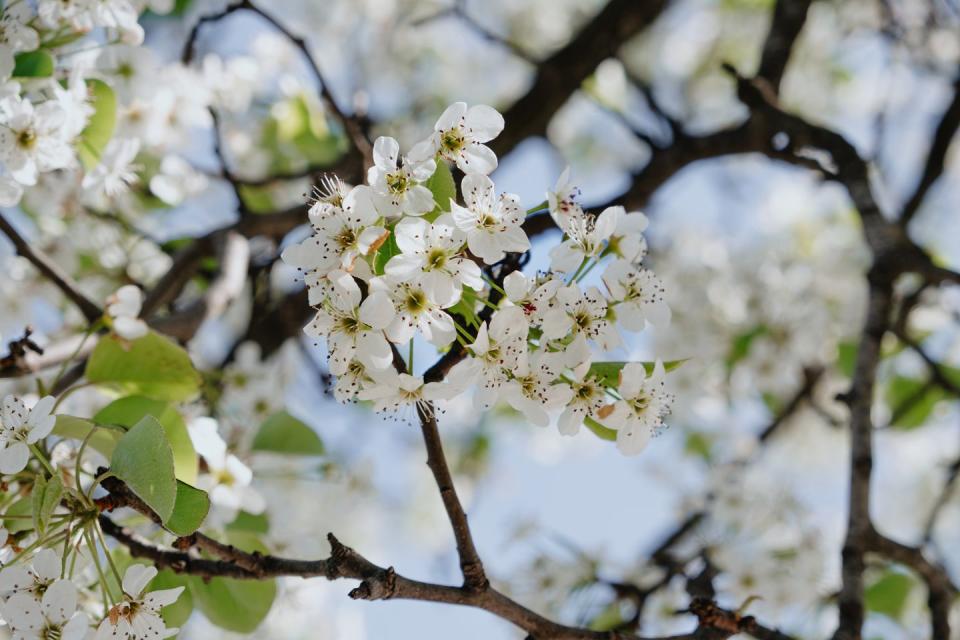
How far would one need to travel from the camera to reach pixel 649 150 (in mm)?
2219

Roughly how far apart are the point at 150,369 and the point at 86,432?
231 mm

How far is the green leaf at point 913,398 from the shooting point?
7.15 feet

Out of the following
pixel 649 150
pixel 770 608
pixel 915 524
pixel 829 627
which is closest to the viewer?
pixel 770 608

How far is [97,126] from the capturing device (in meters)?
1.39

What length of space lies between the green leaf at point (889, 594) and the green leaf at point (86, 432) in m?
1.49

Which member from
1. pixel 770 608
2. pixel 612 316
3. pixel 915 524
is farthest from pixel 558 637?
pixel 915 524

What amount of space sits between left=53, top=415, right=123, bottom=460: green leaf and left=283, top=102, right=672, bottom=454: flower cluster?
1.00ft

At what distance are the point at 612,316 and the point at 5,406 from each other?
62 cm

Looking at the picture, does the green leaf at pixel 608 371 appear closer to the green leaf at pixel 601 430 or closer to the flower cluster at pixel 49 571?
the green leaf at pixel 601 430

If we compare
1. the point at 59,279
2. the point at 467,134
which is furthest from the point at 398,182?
the point at 59,279

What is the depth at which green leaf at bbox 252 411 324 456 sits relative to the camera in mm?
1472

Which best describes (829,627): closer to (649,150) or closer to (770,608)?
(770,608)

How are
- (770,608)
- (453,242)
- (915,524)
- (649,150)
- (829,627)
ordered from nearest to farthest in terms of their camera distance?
(453,242), (770,608), (649,150), (829,627), (915,524)

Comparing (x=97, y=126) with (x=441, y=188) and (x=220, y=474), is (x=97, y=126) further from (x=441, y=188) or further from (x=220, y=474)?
(x=441, y=188)
